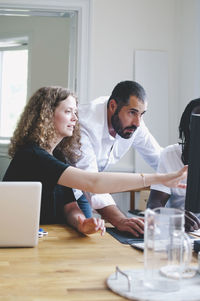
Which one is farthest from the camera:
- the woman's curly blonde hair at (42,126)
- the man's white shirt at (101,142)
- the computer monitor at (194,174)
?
the man's white shirt at (101,142)

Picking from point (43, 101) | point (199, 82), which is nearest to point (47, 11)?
point (199, 82)

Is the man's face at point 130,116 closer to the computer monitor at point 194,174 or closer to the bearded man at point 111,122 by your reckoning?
the bearded man at point 111,122

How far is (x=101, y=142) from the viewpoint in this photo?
2871 mm

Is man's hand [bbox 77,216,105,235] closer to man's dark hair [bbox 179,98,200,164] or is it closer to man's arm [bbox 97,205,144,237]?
man's arm [bbox 97,205,144,237]

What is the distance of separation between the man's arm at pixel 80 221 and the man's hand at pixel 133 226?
97mm

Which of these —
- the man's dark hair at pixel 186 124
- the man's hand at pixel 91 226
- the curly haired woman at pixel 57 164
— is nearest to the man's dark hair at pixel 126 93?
the man's dark hair at pixel 186 124

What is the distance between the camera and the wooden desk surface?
118 centimetres

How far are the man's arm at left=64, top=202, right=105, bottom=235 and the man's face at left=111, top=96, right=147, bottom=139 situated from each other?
688 millimetres

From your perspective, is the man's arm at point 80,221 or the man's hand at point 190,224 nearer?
the man's arm at point 80,221

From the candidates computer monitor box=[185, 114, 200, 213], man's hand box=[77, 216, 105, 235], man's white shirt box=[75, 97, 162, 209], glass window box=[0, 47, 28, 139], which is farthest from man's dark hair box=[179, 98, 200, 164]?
glass window box=[0, 47, 28, 139]

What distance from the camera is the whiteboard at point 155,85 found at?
4.35 metres

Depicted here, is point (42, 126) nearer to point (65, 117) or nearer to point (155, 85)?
point (65, 117)

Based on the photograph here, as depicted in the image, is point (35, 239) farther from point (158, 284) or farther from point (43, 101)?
point (43, 101)

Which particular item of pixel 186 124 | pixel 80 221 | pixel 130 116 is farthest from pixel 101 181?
pixel 130 116
